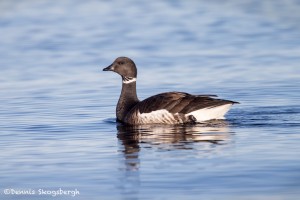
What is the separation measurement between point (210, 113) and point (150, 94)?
4360mm

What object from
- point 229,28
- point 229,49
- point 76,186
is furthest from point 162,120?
point 229,28

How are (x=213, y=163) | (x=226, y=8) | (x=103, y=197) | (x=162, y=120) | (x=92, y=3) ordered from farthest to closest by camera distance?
(x=92, y=3)
(x=226, y=8)
(x=162, y=120)
(x=213, y=163)
(x=103, y=197)

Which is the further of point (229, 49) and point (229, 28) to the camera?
point (229, 28)

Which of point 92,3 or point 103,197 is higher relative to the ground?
point 92,3

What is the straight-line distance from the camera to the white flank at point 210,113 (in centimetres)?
1953

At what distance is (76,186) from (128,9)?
117ft

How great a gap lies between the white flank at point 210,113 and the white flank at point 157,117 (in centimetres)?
45

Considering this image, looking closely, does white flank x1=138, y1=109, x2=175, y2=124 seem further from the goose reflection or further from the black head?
the black head

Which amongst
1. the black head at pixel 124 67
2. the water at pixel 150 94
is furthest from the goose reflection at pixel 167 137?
the black head at pixel 124 67

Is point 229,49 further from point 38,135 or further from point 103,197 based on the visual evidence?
point 103,197

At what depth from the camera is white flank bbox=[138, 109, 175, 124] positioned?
1966 centimetres

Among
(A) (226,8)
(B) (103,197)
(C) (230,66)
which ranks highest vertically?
(A) (226,8)

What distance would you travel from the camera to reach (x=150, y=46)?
114 ft

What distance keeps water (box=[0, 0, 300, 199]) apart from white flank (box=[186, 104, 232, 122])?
361mm
